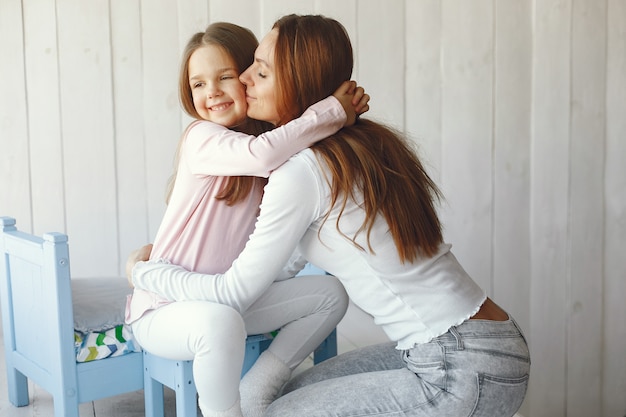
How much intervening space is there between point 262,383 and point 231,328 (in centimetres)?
24

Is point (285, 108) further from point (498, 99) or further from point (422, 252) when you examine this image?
point (498, 99)

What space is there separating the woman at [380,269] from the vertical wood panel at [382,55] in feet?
4.09

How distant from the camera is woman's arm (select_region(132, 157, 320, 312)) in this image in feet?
4.39

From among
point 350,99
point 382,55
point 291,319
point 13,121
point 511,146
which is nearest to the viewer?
point 350,99

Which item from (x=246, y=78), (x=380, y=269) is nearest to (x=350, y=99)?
(x=246, y=78)

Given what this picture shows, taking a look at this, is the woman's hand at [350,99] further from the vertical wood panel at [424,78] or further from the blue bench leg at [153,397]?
the vertical wood panel at [424,78]

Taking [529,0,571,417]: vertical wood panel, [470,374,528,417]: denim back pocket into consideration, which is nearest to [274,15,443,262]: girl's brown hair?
[470,374,528,417]: denim back pocket

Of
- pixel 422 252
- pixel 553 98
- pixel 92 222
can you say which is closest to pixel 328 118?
pixel 422 252

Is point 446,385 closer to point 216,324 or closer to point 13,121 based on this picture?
point 216,324

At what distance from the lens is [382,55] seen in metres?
2.67

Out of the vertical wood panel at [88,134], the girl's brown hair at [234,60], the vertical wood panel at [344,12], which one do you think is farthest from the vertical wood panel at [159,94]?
the girl's brown hair at [234,60]

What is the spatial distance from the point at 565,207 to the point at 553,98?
1.33 ft

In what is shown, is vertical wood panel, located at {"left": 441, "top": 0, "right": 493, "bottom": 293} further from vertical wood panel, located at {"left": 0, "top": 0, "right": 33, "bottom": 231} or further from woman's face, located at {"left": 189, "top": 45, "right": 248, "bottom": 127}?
vertical wood panel, located at {"left": 0, "top": 0, "right": 33, "bottom": 231}

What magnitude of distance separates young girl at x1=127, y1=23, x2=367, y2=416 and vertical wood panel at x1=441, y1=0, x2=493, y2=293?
1.17 m
